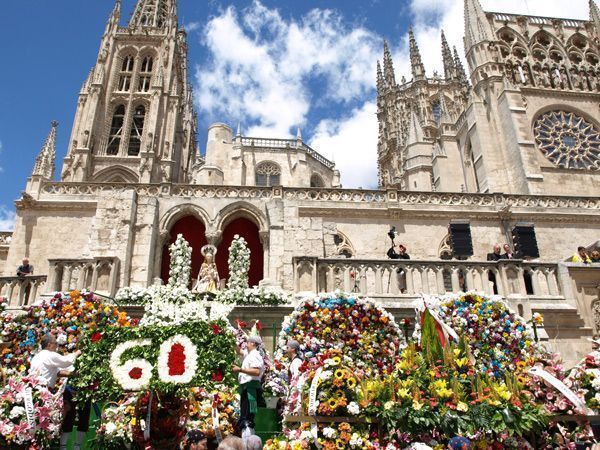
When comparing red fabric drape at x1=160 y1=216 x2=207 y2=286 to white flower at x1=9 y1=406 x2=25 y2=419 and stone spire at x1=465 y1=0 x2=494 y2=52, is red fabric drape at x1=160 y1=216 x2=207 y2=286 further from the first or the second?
stone spire at x1=465 y1=0 x2=494 y2=52

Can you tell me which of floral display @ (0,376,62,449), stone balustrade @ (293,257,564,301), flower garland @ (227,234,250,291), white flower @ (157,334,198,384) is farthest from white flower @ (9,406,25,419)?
flower garland @ (227,234,250,291)

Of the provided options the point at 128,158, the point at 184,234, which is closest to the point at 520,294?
the point at 184,234

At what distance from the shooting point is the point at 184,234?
59.7ft

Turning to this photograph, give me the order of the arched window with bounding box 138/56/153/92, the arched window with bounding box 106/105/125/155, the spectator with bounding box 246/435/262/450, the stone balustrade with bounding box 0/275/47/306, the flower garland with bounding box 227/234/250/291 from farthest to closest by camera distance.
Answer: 1. the arched window with bounding box 138/56/153/92
2. the arched window with bounding box 106/105/125/155
3. the flower garland with bounding box 227/234/250/291
4. the stone balustrade with bounding box 0/275/47/306
5. the spectator with bounding box 246/435/262/450

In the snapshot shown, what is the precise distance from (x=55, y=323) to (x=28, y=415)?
9.26ft

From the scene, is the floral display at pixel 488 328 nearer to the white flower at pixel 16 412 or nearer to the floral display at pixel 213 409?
the floral display at pixel 213 409

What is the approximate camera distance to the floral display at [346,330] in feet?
26.7

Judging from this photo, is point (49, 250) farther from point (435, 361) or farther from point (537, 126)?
point (537, 126)

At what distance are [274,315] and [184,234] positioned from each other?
832cm

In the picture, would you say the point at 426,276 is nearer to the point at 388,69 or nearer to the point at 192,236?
the point at 192,236

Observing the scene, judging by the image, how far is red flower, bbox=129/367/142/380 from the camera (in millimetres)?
5395

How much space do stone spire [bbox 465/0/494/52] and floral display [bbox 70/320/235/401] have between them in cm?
3302

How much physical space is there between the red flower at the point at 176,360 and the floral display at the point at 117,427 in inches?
44.2

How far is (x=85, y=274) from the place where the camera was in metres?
12.9
